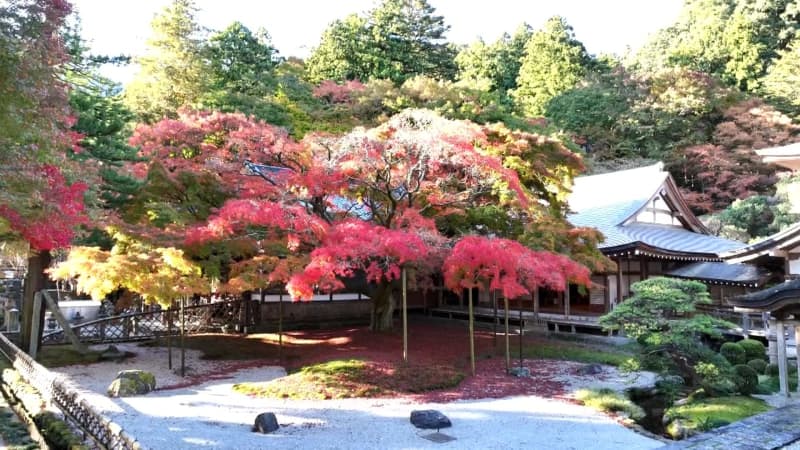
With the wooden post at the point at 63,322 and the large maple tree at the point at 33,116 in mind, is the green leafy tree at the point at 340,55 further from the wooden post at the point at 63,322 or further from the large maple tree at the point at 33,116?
the large maple tree at the point at 33,116

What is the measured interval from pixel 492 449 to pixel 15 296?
2120cm

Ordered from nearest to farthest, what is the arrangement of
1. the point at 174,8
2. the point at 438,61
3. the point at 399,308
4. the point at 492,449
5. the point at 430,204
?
the point at 492,449, the point at 430,204, the point at 399,308, the point at 174,8, the point at 438,61

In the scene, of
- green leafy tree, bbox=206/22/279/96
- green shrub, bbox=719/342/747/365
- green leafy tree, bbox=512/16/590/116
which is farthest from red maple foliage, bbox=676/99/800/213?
green leafy tree, bbox=206/22/279/96

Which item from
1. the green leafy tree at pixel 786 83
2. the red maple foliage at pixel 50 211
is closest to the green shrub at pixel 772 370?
the red maple foliage at pixel 50 211

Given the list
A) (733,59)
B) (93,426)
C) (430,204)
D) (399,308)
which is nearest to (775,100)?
(733,59)

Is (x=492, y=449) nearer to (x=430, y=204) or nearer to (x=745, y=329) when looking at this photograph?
(x=430, y=204)

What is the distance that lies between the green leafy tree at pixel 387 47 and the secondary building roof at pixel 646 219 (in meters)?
17.3

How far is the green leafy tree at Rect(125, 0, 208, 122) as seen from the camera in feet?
93.1

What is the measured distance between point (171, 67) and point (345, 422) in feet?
87.6

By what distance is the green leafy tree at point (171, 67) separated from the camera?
28.4m

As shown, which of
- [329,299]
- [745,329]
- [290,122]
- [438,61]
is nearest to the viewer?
[745,329]

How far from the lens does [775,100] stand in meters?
31.9

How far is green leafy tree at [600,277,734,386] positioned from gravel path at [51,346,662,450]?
5.80ft

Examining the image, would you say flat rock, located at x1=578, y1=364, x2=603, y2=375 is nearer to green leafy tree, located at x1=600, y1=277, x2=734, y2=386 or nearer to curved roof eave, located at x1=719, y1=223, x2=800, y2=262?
green leafy tree, located at x1=600, y1=277, x2=734, y2=386
